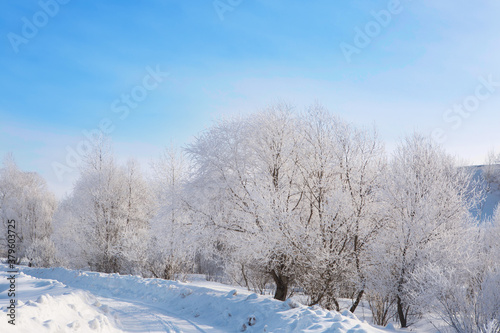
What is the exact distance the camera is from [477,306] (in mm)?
7855

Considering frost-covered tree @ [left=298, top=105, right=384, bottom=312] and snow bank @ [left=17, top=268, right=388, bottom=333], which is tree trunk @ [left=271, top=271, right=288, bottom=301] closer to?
frost-covered tree @ [left=298, top=105, right=384, bottom=312]

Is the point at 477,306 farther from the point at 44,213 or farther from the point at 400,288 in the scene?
the point at 44,213

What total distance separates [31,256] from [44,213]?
19.7ft

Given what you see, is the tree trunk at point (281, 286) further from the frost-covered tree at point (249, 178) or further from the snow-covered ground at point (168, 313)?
the snow-covered ground at point (168, 313)

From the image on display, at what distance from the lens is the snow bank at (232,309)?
648 cm

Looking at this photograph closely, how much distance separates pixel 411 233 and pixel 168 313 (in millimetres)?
8942

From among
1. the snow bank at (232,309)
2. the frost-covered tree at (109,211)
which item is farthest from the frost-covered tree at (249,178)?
the frost-covered tree at (109,211)

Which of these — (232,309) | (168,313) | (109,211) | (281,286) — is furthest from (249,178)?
(109,211)

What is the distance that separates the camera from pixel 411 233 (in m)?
11.9

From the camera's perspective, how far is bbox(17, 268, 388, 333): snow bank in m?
6.48

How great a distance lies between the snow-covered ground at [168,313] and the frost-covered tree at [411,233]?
451 centimetres

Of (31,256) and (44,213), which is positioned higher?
(44,213)

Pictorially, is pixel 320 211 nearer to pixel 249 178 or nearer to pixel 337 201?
pixel 337 201

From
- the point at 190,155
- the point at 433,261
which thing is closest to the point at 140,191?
the point at 190,155
